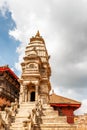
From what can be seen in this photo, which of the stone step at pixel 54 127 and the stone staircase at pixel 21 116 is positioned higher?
the stone staircase at pixel 21 116

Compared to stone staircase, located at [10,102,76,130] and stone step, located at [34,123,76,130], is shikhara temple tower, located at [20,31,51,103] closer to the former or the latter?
stone staircase, located at [10,102,76,130]

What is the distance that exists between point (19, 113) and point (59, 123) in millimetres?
5679

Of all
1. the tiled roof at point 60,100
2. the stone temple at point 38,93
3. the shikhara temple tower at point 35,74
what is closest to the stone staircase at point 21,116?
the stone temple at point 38,93

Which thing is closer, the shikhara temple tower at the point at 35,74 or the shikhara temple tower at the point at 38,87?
the shikhara temple tower at the point at 38,87

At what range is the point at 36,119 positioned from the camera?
79.9 feet

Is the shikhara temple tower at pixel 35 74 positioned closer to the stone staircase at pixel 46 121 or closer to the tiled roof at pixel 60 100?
the tiled roof at pixel 60 100

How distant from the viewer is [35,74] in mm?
35344

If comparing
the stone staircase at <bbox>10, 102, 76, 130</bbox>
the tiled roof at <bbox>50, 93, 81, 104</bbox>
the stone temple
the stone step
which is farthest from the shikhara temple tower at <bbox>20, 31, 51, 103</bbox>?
the stone step

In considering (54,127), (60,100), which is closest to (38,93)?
(60,100)

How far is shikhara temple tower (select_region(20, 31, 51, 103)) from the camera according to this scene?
3522 centimetres

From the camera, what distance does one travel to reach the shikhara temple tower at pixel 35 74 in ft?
116

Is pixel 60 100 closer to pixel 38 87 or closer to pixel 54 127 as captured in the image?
pixel 38 87

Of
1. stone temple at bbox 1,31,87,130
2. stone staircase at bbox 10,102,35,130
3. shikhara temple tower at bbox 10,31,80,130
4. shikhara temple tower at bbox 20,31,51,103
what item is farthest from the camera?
shikhara temple tower at bbox 20,31,51,103

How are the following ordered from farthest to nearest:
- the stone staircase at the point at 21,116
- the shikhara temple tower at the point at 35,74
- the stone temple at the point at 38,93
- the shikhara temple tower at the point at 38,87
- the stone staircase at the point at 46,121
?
the shikhara temple tower at the point at 35,74 → the shikhara temple tower at the point at 38,87 → the stone temple at the point at 38,93 → the stone staircase at the point at 46,121 → the stone staircase at the point at 21,116
